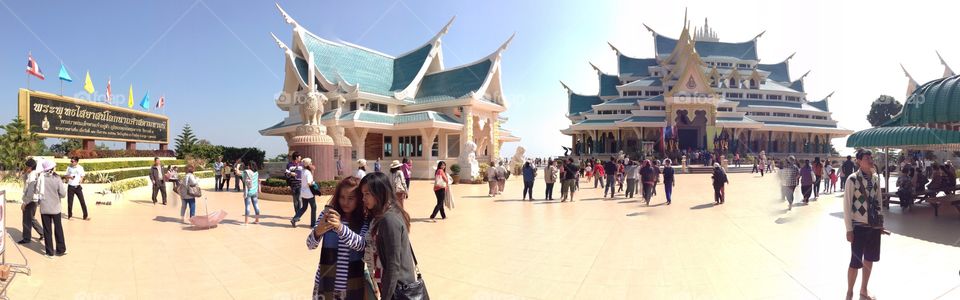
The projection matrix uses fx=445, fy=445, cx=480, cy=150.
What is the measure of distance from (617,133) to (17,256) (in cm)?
3899

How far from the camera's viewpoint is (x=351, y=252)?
2.56 metres

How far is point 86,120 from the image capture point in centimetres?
2009

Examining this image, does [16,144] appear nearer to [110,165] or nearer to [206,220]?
[110,165]

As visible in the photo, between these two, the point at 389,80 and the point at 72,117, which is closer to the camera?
the point at 72,117

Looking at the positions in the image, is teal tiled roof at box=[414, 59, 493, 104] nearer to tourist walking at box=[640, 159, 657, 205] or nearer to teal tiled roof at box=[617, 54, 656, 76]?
tourist walking at box=[640, 159, 657, 205]

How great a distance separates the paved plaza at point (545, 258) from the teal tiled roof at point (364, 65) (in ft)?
59.7

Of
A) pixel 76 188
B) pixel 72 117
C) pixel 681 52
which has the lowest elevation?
pixel 76 188

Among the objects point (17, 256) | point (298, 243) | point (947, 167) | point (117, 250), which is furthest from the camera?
point (947, 167)

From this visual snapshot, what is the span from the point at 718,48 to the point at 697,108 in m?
17.6

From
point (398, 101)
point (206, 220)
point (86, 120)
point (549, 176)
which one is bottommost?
point (206, 220)

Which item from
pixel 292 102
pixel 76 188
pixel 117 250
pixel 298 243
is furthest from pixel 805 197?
pixel 292 102

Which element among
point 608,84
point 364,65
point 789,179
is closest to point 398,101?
point 364,65

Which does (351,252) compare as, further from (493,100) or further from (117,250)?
(493,100)

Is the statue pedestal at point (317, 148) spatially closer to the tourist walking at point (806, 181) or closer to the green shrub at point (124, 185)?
the green shrub at point (124, 185)
